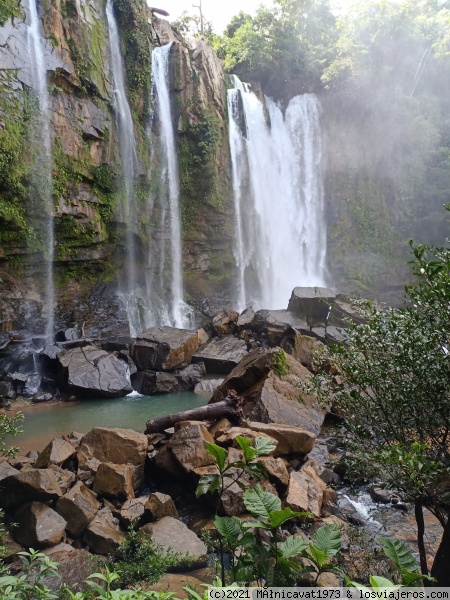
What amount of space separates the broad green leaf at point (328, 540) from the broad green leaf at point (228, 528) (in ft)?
1.43

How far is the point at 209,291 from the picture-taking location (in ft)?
74.6

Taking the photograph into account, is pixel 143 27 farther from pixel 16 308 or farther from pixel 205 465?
pixel 205 465

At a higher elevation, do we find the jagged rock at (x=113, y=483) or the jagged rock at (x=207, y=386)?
the jagged rock at (x=113, y=483)

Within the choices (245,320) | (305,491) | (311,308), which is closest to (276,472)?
(305,491)

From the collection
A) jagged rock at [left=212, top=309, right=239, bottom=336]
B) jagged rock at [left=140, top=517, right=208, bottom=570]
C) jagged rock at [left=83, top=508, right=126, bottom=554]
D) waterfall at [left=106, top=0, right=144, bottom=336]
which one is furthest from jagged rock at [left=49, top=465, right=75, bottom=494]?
waterfall at [left=106, top=0, right=144, bottom=336]

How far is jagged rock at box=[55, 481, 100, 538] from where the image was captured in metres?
4.98

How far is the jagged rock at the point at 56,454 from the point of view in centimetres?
637

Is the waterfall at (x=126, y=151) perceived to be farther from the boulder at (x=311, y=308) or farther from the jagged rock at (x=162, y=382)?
the boulder at (x=311, y=308)

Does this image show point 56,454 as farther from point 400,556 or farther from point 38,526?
point 400,556

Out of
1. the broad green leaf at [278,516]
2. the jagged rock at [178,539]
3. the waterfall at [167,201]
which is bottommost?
the jagged rock at [178,539]

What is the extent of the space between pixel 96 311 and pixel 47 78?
9259 mm

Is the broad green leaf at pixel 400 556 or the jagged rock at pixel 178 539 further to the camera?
the jagged rock at pixel 178 539

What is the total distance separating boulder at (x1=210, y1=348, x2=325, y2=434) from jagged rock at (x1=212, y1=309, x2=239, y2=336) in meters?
8.13

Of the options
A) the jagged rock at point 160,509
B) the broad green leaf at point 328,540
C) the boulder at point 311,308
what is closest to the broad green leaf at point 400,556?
the broad green leaf at point 328,540
